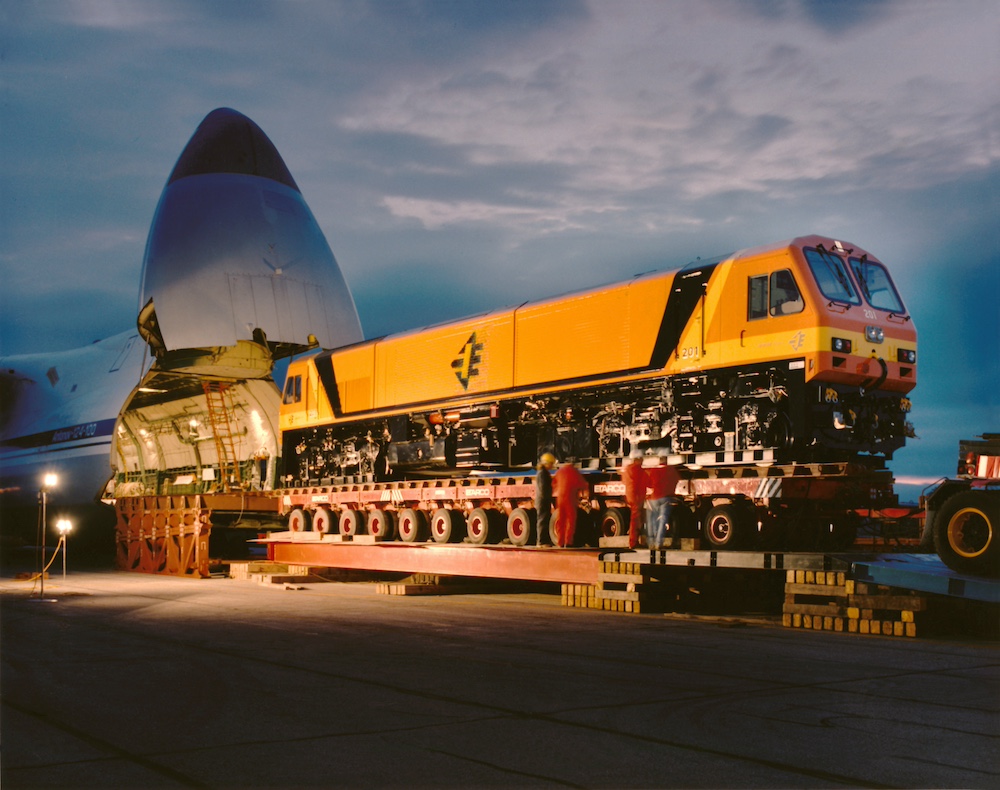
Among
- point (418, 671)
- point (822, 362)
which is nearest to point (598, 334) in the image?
point (822, 362)

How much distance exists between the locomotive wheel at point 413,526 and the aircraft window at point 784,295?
333 inches

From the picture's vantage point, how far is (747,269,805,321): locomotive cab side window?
42.3 ft

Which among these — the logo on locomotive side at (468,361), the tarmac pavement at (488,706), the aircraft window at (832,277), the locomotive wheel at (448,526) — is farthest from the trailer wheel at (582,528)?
→ the aircraft window at (832,277)

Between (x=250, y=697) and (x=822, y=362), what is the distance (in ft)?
26.8

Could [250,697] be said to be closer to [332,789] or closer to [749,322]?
[332,789]

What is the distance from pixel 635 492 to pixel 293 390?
495 inches

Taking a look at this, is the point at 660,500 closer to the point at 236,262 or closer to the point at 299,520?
the point at 299,520

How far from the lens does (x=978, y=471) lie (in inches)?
420

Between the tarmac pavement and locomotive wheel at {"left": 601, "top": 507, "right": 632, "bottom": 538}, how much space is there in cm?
265

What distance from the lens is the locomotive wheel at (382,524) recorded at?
19656 mm

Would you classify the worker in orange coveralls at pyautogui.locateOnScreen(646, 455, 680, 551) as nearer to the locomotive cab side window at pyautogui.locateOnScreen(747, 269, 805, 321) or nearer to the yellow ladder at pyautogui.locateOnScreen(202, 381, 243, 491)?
the locomotive cab side window at pyautogui.locateOnScreen(747, 269, 805, 321)

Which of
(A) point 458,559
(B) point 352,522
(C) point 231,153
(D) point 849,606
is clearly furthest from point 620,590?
(C) point 231,153

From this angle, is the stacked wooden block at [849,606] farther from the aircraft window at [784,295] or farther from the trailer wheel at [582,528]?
the trailer wheel at [582,528]

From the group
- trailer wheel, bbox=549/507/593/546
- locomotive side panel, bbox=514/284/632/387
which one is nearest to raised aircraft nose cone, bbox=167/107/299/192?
locomotive side panel, bbox=514/284/632/387
